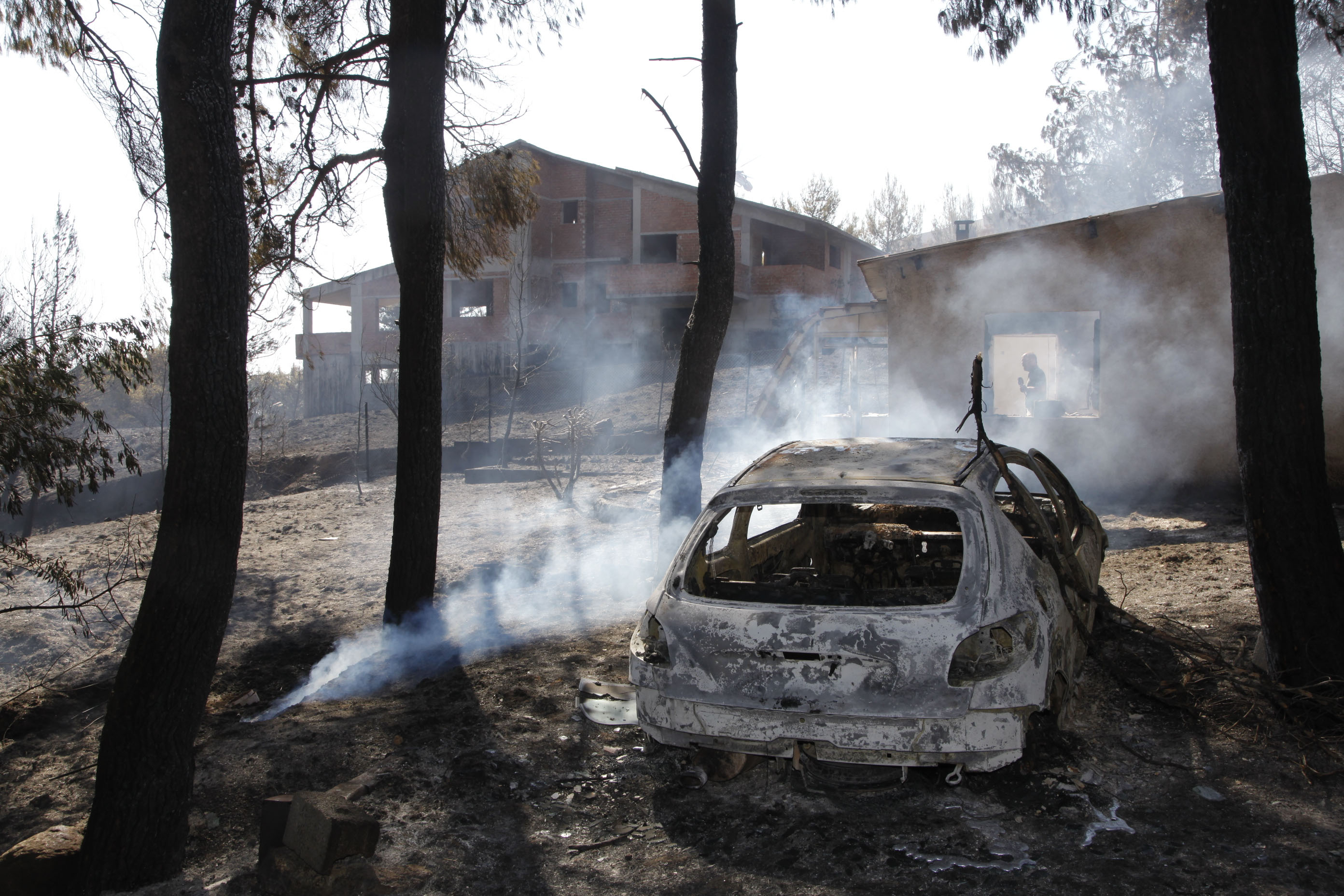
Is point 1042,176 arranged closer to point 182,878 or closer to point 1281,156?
point 1281,156

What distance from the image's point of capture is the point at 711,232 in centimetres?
787

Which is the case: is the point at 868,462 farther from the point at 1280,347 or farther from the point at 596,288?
the point at 596,288

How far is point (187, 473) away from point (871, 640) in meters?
2.79

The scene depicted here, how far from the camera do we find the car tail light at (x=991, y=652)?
346 centimetres

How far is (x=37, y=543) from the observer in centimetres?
1155

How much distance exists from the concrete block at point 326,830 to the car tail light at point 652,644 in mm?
1246

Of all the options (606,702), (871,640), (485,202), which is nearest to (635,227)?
(485,202)

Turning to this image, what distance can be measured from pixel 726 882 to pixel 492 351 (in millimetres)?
26223

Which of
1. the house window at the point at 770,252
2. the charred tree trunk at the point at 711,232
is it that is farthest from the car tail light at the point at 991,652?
the house window at the point at 770,252

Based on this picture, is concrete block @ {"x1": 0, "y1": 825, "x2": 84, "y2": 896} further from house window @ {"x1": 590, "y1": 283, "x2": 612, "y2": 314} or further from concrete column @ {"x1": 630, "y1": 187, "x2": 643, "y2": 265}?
house window @ {"x1": 590, "y1": 283, "x2": 612, "y2": 314}

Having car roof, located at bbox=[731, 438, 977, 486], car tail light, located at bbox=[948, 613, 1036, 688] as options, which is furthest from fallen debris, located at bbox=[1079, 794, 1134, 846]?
car roof, located at bbox=[731, 438, 977, 486]

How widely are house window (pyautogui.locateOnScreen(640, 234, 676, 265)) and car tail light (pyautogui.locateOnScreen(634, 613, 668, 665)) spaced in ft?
88.5

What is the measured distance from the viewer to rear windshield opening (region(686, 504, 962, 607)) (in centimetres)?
389

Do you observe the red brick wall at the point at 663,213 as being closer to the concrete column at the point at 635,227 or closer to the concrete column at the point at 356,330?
the concrete column at the point at 635,227
